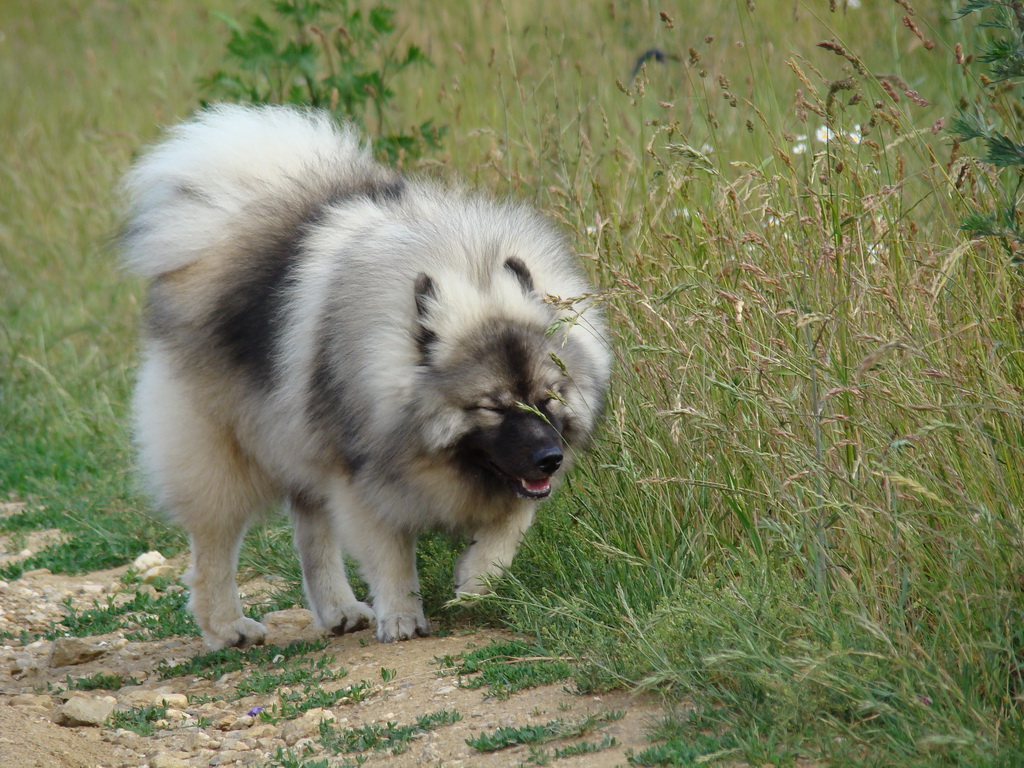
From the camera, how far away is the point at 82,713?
348 cm

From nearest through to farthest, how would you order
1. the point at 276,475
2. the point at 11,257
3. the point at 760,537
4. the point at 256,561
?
the point at 760,537, the point at 276,475, the point at 256,561, the point at 11,257

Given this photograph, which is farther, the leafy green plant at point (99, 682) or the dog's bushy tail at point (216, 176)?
the dog's bushy tail at point (216, 176)

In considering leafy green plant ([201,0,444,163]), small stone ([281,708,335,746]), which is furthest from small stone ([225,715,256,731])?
leafy green plant ([201,0,444,163])

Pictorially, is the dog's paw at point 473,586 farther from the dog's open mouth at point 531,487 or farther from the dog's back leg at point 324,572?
the dog's back leg at point 324,572

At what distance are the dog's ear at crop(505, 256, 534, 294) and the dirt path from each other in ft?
4.01

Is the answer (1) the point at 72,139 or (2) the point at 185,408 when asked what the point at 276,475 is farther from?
(1) the point at 72,139

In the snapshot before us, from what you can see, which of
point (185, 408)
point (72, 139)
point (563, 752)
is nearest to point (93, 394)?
point (185, 408)

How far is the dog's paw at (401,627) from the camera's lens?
3.99 m

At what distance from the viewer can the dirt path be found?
2.93 metres

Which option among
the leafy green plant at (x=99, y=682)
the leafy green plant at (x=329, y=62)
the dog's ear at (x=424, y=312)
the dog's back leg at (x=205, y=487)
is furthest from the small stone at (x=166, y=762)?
the leafy green plant at (x=329, y=62)

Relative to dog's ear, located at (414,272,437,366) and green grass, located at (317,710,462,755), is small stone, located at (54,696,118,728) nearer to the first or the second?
green grass, located at (317,710,462,755)

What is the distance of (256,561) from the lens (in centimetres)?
518

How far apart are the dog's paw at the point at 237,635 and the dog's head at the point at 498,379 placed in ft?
3.83

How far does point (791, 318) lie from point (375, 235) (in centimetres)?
153
